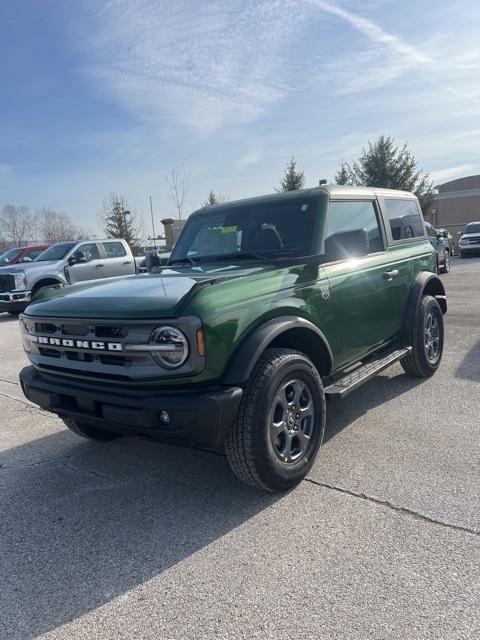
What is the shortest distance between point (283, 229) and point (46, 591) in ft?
9.53

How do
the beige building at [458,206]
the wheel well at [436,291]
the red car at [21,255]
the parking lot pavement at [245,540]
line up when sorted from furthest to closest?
→ the beige building at [458,206] < the red car at [21,255] < the wheel well at [436,291] < the parking lot pavement at [245,540]

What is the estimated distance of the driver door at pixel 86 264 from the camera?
12828mm

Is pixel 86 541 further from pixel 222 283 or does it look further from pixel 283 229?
pixel 283 229

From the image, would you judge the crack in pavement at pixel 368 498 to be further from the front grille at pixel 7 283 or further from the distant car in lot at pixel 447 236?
the distant car in lot at pixel 447 236

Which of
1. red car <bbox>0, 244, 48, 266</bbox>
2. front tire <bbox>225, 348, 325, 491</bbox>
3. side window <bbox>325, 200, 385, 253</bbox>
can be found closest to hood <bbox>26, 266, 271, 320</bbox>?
front tire <bbox>225, 348, 325, 491</bbox>

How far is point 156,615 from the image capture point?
216 centimetres

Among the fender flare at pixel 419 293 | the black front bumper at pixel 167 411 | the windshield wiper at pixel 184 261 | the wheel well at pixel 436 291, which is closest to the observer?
the black front bumper at pixel 167 411

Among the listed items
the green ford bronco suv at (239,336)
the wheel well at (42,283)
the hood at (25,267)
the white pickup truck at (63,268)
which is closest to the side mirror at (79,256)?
the white pickup truck at (63,268)

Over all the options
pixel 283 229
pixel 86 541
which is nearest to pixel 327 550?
pixel 86 541

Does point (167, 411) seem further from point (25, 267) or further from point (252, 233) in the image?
point (25, 267)

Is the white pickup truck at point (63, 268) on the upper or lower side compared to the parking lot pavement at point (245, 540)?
upper

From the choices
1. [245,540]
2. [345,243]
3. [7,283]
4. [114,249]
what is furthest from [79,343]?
[114,249]

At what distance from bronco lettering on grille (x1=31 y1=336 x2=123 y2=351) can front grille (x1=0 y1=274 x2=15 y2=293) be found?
973 centimetres

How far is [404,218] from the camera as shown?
5.36 meters
